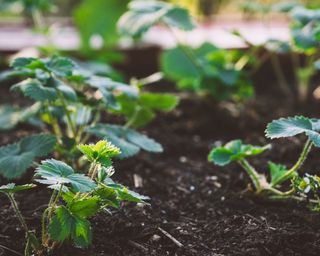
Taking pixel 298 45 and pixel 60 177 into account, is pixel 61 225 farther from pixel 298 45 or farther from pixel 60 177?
pixel 298 45

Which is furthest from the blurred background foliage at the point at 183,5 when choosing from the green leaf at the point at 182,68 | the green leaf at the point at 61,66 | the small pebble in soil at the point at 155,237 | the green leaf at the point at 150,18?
the small pebble in soil at the point at 155,237

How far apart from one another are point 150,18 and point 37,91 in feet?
1.90

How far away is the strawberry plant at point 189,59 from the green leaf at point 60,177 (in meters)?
0.79

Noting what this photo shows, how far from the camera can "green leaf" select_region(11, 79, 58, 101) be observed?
4.07 feet

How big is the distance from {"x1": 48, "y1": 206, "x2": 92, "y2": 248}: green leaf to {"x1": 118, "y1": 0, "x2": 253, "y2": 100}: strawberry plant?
2.73ft

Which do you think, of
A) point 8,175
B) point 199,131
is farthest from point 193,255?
point 199,131

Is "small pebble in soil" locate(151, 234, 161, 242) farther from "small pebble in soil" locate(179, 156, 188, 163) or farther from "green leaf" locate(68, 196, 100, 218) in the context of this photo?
"small pebble in soil" locate(179, 156, 188, 163)

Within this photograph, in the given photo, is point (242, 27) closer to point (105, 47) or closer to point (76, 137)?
point (105, 47)

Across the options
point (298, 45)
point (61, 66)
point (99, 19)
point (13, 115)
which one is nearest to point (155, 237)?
point (61, 66)

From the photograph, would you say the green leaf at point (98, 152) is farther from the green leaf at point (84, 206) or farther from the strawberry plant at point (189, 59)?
the strawberry plant at point (189, 59)

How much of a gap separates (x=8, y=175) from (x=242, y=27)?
2429 millimetres

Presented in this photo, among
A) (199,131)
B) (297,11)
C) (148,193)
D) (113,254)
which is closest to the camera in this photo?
(113,254)

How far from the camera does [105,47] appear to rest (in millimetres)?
→ 2447

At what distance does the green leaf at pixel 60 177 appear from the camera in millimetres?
934
